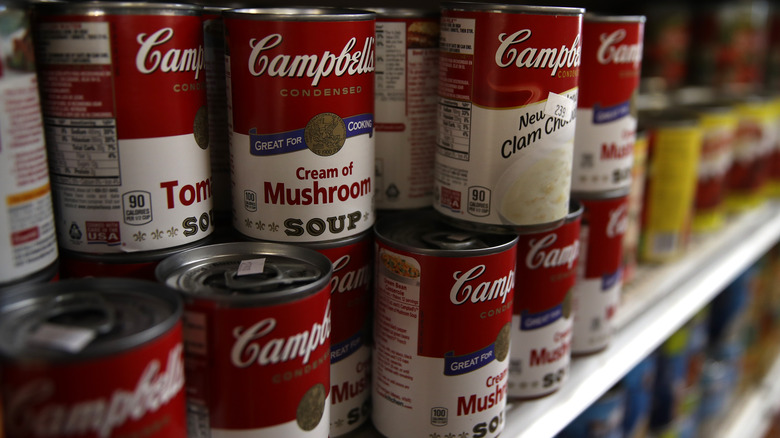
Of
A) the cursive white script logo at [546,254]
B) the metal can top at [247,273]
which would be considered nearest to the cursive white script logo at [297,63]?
the metal can top at [247,273]

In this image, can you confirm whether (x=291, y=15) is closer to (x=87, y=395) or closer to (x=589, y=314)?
(x=87, y=395)

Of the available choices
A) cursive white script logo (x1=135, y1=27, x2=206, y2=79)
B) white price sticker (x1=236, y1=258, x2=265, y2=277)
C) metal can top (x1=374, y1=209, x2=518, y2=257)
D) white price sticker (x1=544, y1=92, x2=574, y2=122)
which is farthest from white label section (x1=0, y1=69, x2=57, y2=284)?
white price sticker (x1=544, y1=92, x2=574, y2=122)

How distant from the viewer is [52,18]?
81 cm

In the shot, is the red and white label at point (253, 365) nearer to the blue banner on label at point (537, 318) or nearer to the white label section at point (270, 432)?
the white label section at point (270, 432)

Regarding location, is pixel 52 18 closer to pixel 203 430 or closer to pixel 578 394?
pixel 203 430

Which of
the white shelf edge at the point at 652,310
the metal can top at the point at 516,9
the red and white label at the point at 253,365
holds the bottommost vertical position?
the white shelf edge at the point at 652,310

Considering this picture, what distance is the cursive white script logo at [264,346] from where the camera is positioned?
77 centimetres

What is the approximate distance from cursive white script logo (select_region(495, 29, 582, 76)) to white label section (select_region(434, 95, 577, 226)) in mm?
61

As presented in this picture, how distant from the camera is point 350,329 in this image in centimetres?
105

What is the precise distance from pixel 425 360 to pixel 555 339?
0.32 metres

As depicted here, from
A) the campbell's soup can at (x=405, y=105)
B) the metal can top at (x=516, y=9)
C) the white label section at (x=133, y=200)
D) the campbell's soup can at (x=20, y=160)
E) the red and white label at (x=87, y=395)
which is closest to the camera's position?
the red and white label at (x=87, y=395)

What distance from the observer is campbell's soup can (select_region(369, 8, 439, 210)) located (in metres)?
1.10

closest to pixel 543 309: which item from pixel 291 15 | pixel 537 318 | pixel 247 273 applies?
pixel 537 318

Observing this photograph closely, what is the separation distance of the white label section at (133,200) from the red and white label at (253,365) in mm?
169
